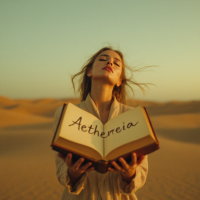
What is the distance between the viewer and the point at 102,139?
1375 mm

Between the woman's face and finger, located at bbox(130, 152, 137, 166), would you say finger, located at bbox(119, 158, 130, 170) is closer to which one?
finger, located at bbox(130, 152, 137, 166)

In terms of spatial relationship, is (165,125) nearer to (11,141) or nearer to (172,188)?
(172,188)

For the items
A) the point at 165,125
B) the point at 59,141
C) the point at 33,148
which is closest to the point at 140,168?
the point at 59,141

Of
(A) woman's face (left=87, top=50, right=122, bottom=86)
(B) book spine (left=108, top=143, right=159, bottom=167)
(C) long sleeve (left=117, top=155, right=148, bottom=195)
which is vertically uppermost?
(A) woman's face (left=87, top=50, right=122, bottom=86)

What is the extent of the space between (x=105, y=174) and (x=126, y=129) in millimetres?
752

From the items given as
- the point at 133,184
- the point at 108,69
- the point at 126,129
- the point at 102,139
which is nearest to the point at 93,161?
the point at 102,139

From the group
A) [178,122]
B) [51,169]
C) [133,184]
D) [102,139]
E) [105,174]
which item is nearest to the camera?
[102,139]

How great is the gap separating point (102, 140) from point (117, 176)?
70 centimetres

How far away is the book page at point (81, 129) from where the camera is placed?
1217 mm

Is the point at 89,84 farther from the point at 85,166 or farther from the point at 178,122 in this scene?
the point at 178,122

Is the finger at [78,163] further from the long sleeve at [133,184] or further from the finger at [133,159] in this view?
the long sleeve at [133,184]

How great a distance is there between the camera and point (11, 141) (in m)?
9.98

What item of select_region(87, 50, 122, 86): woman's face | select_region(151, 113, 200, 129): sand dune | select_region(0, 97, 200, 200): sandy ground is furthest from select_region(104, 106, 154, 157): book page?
select_region(151, 113, 200, 129): sand dune

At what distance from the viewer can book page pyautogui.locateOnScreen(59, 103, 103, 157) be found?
47.9 inches
